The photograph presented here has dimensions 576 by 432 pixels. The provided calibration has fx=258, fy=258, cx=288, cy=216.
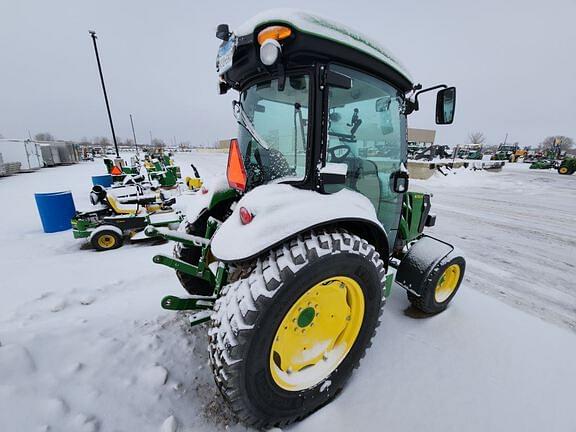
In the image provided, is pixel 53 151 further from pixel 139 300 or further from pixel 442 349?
pixel 442 349

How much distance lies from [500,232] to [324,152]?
18.7ft

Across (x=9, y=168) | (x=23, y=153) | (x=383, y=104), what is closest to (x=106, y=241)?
(x=383, y=104)

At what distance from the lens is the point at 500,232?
5422mm

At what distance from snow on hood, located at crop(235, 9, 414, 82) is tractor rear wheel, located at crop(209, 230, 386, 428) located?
1.13m

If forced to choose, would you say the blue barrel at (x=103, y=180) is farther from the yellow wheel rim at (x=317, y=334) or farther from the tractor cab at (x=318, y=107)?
the yellow wheel rim at (x=317, y=334)

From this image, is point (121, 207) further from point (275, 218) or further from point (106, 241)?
point (275, 218)

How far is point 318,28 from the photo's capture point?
1421 mm

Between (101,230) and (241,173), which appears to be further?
(101,230)

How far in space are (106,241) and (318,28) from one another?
479cm

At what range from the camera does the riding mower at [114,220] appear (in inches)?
177

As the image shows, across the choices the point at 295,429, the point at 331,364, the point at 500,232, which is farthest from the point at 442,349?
the point at 500,232

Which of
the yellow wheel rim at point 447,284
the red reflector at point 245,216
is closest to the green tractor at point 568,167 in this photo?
the yellow wheel rim at point 447,284

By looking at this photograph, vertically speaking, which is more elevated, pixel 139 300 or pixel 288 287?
pixel 288 287

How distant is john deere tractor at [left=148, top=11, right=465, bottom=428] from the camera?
1.34 m
